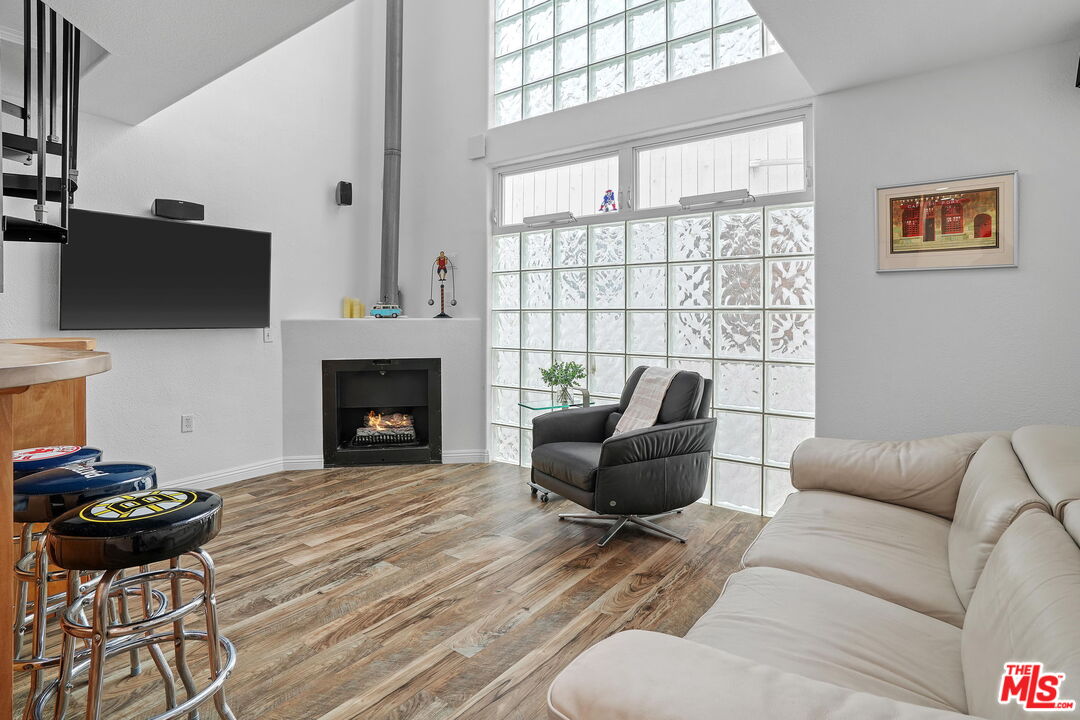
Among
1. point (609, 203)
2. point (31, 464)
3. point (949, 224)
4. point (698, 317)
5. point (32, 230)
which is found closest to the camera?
point (31, 464)

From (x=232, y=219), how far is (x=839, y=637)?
4566mm

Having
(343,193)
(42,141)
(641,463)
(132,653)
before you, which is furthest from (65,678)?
(343,193)

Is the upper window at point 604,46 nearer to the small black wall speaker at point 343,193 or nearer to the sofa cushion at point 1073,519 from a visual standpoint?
the small black wall speaker at point 343,193

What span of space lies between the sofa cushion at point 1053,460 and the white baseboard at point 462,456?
12.0 feet

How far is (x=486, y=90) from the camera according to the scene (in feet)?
16.1

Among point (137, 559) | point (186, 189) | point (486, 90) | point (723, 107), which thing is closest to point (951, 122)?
point (723, 107)

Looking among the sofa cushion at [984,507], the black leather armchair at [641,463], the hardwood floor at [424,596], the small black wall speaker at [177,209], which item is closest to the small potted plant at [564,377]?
the black leather armchair at [641,463]

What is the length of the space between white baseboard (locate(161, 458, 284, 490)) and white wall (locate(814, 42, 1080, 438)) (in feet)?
13.1

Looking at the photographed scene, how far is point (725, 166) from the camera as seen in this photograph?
12.5 feet

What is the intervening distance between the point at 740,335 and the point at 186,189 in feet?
12.8

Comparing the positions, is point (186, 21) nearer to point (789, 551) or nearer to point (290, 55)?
point (290, 55)

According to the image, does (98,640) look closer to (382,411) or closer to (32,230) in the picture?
(32,230)

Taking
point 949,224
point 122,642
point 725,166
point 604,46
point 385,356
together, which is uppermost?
point 604,46

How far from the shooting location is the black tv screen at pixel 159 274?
3.55 meters
